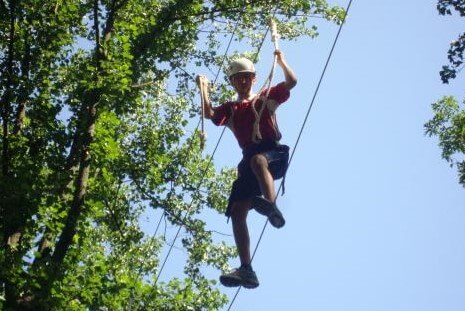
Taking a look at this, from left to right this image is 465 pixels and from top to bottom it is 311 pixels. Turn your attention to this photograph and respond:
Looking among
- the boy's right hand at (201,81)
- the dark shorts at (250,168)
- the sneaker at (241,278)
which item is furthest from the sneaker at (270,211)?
the boy's right hand at (201,81)

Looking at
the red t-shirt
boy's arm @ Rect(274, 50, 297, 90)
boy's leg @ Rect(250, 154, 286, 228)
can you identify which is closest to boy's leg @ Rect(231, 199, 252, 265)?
boy's leg @ Rect(250, 154, 286, 228)

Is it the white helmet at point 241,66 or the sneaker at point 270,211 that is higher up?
the white helmet at point 241,66

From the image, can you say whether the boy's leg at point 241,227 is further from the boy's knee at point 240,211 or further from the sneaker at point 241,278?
the sneaker at point 241,278

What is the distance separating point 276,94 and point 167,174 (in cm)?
618

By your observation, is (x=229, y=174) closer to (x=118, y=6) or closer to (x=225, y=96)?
(x=225, y=96)

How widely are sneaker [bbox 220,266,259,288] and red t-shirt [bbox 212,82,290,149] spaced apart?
1047 millimetres

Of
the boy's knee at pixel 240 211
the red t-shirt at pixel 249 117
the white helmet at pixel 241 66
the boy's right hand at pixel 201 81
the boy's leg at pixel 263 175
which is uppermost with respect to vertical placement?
the white helmet at pixel 241 66

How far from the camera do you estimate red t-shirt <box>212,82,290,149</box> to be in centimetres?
518

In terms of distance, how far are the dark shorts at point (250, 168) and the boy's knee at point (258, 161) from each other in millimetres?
56

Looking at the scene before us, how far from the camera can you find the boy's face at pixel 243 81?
5.38m

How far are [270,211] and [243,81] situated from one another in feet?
4.21

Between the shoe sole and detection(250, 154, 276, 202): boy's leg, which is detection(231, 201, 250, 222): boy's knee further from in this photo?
the shoe sole

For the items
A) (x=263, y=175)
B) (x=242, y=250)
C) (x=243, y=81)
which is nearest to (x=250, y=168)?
(x=263, y=175)

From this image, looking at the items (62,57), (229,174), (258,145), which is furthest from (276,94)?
(229,174)
